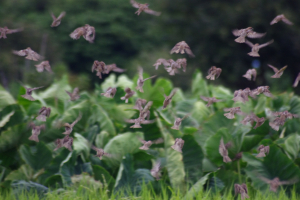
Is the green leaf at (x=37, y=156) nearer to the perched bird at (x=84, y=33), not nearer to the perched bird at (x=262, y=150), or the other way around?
the perched bird at (x=84, y=33)

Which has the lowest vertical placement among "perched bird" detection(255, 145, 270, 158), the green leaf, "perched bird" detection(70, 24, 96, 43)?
the green leaf

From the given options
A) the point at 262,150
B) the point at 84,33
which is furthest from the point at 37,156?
the point at 262,150

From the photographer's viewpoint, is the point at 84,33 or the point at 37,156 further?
the point at 37,156

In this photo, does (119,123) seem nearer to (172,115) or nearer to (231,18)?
(172,115)

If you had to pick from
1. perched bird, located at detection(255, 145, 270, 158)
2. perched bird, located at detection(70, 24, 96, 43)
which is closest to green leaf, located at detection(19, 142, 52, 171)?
perched bird, located at detection(70, 24, 96, 43)

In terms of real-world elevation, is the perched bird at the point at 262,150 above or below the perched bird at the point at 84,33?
below

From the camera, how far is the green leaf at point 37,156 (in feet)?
7.13

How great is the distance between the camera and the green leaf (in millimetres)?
A: 2174

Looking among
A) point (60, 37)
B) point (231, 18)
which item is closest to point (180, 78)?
point (231, 18)

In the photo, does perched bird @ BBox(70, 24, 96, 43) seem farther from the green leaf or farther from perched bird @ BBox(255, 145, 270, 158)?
perched bird @ BBox(255, 145, 270, 158)

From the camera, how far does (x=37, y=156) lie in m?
2.19

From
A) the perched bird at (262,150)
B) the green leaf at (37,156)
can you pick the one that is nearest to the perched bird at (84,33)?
the green leaf at (37,156)

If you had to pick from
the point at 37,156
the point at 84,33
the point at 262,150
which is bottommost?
the point at 37,156

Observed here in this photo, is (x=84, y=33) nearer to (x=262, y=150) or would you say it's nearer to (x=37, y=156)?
(x=37, y=156)
